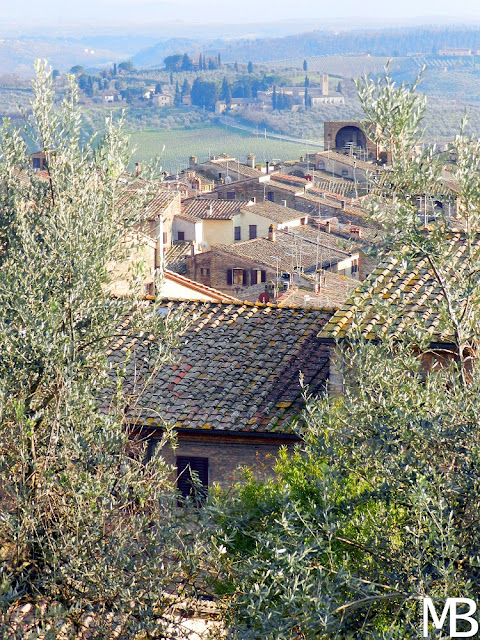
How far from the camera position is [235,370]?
1559 cm

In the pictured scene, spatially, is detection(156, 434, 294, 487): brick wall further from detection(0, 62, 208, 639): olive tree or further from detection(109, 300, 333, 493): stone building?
detection(0, 62, 208, 639): olive tree

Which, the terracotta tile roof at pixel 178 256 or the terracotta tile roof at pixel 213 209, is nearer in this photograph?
the terracotta tile roof at pixel 178 256

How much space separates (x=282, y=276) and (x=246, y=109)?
157681 millimetres

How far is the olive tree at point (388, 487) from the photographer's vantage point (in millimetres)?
7750

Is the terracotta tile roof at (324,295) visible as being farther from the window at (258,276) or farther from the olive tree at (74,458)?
the olive tree at (74,458)

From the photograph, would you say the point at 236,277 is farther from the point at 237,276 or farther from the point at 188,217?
the point at 188,217

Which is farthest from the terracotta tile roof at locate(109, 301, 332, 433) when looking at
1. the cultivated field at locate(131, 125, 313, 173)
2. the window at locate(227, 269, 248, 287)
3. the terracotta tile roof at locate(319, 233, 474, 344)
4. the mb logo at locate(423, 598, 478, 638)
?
the cultivated field at locate(131, 125, 313, 173)

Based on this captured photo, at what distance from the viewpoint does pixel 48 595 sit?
912 cm

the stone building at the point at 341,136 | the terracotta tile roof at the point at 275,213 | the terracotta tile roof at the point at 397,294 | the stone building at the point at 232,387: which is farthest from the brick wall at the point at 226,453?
the stone building at the point at 341,136

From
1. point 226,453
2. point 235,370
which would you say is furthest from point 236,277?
point 226,453

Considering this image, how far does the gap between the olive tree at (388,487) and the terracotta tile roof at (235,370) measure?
440 centimetres

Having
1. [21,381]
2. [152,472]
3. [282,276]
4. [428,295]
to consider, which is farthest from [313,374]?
[282,276]

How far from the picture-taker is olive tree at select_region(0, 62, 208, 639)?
29.8ft

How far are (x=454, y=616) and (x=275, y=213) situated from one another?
49.9m
